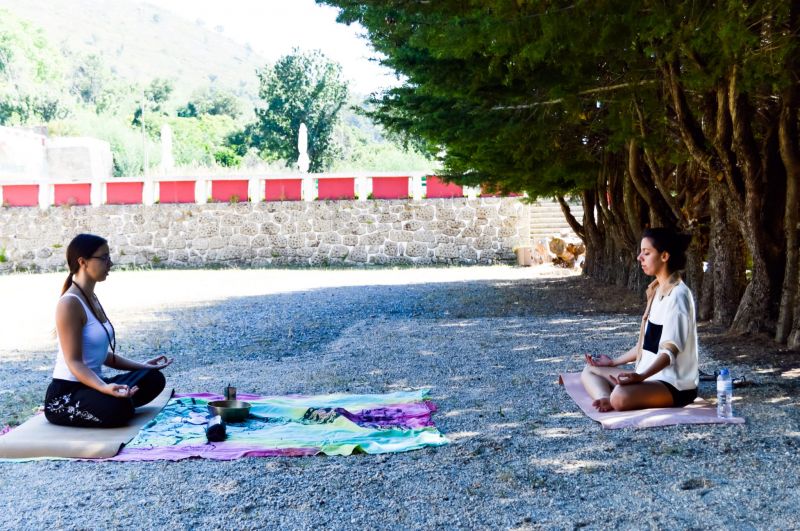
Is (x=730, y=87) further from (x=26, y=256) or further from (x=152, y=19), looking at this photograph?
(x=152, y=19)

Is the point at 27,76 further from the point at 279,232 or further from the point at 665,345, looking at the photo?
the point at 665,345

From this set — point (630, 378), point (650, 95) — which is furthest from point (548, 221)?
point (630, 378)

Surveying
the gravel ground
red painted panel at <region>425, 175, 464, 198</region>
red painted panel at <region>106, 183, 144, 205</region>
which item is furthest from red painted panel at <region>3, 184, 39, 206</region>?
the gravel ground

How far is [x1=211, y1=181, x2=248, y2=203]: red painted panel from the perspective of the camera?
22.5m

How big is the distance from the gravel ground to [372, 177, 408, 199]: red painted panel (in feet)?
38.8

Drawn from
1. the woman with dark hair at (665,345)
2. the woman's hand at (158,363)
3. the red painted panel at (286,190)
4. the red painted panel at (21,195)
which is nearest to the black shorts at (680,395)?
the woman with dark hair at (665,345)

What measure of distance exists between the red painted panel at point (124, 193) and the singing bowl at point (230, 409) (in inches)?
743

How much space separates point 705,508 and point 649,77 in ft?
18.1

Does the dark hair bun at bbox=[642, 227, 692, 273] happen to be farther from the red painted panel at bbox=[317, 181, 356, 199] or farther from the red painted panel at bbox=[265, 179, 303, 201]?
the red painted panel at bbox=[265, 179, 303, 201]

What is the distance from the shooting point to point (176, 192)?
22750 millimetres

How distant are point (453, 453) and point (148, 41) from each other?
15187cm

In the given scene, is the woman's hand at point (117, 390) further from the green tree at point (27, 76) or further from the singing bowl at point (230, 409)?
the green tree at point (27, 76)

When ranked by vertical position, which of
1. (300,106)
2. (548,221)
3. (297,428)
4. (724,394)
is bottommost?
(297,428)

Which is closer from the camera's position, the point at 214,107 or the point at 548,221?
the point at 548,221
